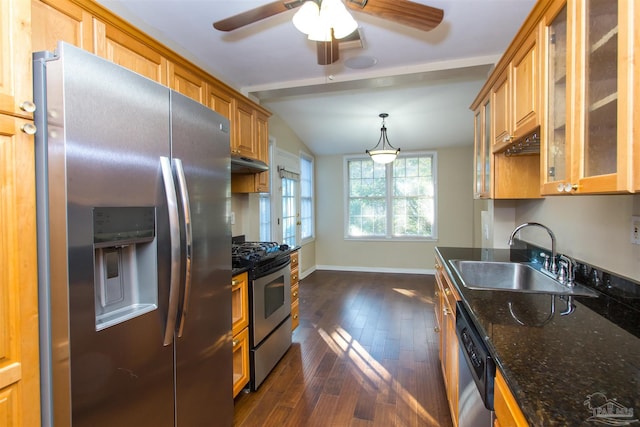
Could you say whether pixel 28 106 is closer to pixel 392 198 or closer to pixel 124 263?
pixel 124 263

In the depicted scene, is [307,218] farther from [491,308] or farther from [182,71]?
[491,308]

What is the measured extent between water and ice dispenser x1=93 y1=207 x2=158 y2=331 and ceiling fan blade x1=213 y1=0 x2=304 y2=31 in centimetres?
118

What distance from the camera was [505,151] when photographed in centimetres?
219

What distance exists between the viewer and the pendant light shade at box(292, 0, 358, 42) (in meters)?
1.44

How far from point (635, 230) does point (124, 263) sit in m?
2.08

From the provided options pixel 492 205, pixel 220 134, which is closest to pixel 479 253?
pixel 492 205

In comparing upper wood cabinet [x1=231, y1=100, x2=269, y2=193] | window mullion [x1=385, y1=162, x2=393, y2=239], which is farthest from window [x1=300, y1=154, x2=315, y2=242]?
upper wood cabinet [x1=231, y1=100, x2=269, y2=193]

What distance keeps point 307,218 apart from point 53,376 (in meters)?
5.17

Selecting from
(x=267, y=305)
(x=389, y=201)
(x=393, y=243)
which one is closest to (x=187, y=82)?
(x=267, y=305)

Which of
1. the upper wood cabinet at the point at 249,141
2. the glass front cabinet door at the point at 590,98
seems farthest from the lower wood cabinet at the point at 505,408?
the upper wood cabinet at the point at 249,141

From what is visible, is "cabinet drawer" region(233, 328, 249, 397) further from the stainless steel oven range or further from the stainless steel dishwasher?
the stainless steel dishwasher

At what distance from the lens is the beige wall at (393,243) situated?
5.75 metres

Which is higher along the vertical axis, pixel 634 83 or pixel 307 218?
pixel 634 83

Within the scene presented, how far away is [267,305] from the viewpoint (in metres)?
2.41
